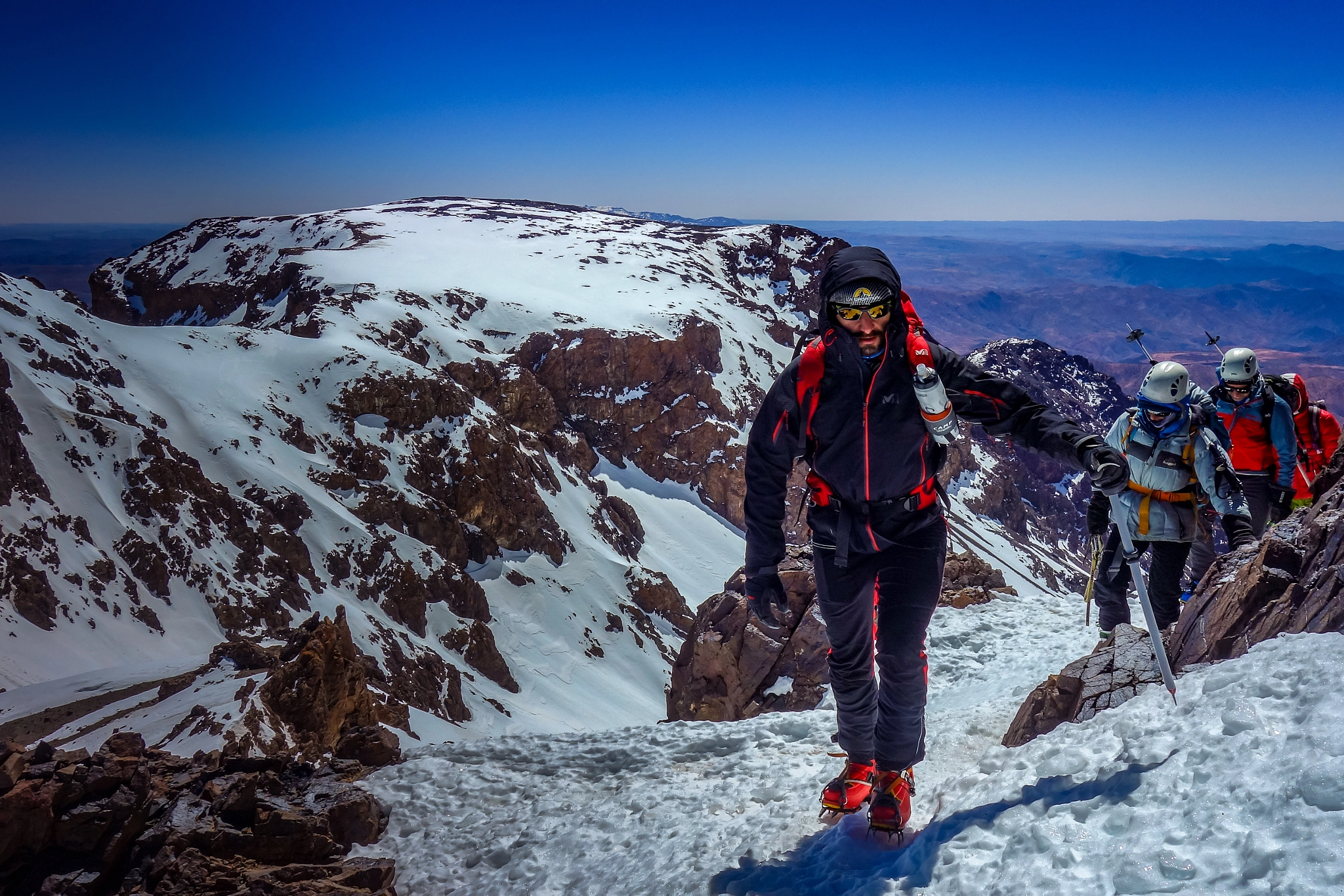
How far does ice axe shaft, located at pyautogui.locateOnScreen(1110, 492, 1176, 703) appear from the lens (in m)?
4.25

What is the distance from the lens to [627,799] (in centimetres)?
602

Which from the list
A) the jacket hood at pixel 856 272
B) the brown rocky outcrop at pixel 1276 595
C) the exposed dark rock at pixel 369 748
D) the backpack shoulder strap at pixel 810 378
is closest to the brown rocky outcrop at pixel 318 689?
the exposed dark rock at pixel 369 748

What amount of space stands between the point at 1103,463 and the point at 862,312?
5.07 ft

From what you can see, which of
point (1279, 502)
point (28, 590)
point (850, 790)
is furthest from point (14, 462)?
point (1279, 502)

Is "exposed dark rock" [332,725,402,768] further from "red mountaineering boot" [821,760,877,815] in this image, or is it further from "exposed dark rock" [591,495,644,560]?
"exposed dark rock" [591,495,644,560]

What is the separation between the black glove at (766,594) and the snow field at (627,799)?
134 centimetres

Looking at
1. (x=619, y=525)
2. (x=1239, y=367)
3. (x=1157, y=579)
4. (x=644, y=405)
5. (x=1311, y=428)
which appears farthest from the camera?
(x=644, y=405)

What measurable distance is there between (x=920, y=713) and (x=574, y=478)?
76.5 metres

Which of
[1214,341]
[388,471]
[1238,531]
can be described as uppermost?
[1214,341]

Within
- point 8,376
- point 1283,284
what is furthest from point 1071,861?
point 1283,284

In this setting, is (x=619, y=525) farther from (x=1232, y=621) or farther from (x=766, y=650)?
(x=1232, y=621)

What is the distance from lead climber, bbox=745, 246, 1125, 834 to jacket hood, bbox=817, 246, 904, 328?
0.01 meters

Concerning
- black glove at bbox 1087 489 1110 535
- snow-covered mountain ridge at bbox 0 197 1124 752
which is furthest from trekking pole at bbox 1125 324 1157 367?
snow-covered mountain ridge at bbox 0 197 1124 752

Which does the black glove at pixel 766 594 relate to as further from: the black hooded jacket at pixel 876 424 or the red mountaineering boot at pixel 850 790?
the red mountaineering boot at pixel 850 790
